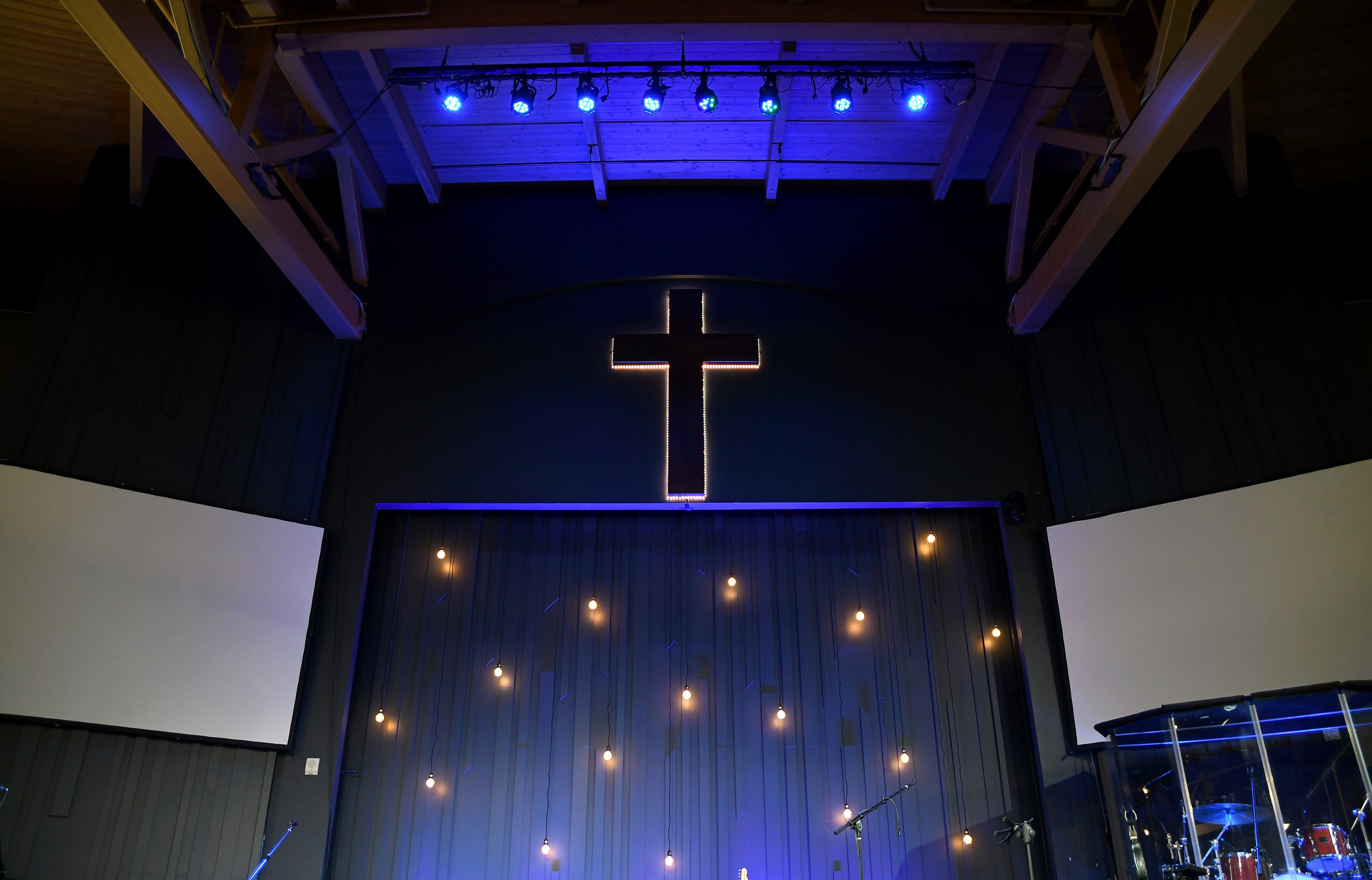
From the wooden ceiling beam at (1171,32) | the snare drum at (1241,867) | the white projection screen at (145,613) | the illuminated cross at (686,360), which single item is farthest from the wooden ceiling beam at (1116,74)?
the white projection screen at (145,613)

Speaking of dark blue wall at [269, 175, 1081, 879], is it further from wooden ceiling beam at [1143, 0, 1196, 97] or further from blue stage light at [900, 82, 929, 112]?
wooden ceiling beam at [1143, 0, 1196, 97]

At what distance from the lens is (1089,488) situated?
578 cm

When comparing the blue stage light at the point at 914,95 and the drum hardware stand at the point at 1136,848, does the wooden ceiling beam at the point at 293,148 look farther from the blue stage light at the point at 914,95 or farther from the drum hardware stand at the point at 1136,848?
the drum hardware stand at the point at 1136,848

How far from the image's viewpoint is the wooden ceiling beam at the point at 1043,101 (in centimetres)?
503

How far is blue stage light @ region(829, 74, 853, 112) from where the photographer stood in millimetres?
5383

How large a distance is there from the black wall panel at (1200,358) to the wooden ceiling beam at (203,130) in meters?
5.19

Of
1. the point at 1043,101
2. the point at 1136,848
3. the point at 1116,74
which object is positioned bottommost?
the point at 1136,848

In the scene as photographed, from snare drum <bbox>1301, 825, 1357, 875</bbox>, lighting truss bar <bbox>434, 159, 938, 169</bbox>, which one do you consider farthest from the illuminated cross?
snare drum <bbox>1301, 825, 1357, 875</bbox>

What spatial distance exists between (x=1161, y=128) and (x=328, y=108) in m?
5.19

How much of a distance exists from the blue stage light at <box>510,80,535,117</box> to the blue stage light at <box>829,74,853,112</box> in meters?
1.97

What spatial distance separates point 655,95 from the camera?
207 inches

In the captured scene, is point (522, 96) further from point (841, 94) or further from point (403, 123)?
point (841, 94)

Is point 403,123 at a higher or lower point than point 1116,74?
higher

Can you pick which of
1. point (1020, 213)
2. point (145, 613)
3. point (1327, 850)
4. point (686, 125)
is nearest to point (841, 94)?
point (686, 125)
